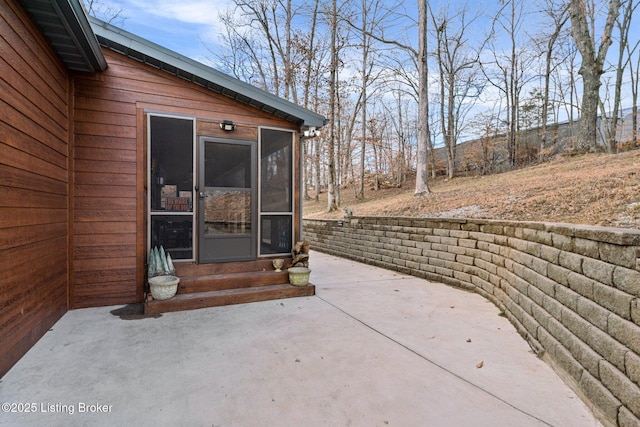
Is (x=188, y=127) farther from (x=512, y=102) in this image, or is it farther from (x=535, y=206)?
(x=512, y=102)

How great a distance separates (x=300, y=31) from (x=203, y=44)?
407 centimetres

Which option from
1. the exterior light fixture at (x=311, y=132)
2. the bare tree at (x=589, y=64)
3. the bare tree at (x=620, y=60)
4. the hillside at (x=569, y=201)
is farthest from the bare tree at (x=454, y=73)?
the exterior light fixture at (x=311, y=132)

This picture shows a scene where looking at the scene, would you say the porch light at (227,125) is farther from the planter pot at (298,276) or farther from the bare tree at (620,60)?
the bare tree at (620,60)

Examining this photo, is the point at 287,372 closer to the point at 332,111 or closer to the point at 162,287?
the point at 162,287

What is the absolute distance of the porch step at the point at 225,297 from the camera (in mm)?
3424

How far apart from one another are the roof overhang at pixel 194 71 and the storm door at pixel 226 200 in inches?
23.0

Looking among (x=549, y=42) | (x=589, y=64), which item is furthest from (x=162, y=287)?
(x=549, y=42)

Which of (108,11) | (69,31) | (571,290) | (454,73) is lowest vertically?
(571,290)

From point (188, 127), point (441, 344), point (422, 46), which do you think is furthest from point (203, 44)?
point (441, 344)

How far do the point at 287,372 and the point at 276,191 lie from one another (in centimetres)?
264

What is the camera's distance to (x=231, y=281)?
155 inches

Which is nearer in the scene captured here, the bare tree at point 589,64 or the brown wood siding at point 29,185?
the brown wood siding at point 29,185

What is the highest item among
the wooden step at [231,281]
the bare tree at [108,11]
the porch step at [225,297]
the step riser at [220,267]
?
the bare tree at [108,11]

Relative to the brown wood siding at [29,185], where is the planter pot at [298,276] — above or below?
below
